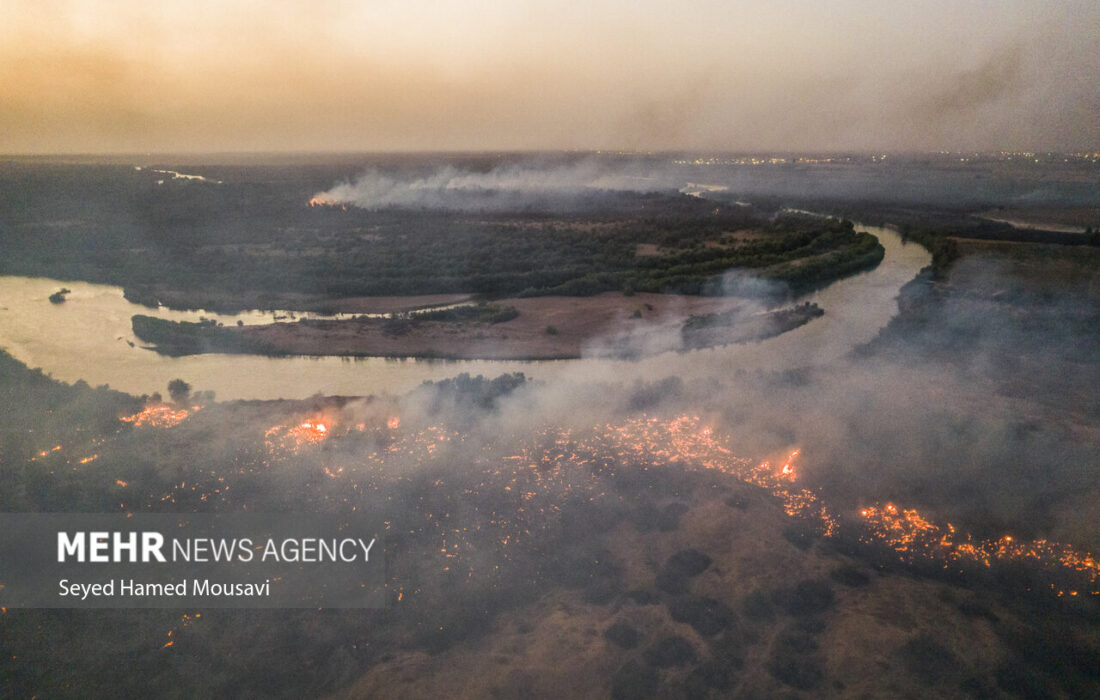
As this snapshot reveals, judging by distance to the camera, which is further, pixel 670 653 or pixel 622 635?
pixel 622 635

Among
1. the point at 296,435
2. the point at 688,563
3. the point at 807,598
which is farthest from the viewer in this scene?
the point at 296,435

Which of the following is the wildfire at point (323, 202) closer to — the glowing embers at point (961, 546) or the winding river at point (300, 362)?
the winding river at point (300, 362)

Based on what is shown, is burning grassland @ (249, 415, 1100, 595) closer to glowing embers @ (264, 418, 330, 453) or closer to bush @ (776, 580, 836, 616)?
glowing embers @ (264, 418, 330, 453)

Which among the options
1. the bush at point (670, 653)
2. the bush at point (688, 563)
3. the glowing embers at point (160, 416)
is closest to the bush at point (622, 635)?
the bush at point (670, 653)

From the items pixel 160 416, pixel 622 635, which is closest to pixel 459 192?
pixel 160 416

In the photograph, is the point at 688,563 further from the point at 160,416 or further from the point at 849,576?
the point at 160,416

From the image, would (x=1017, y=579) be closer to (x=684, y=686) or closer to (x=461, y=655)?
(x=684, y=686)
